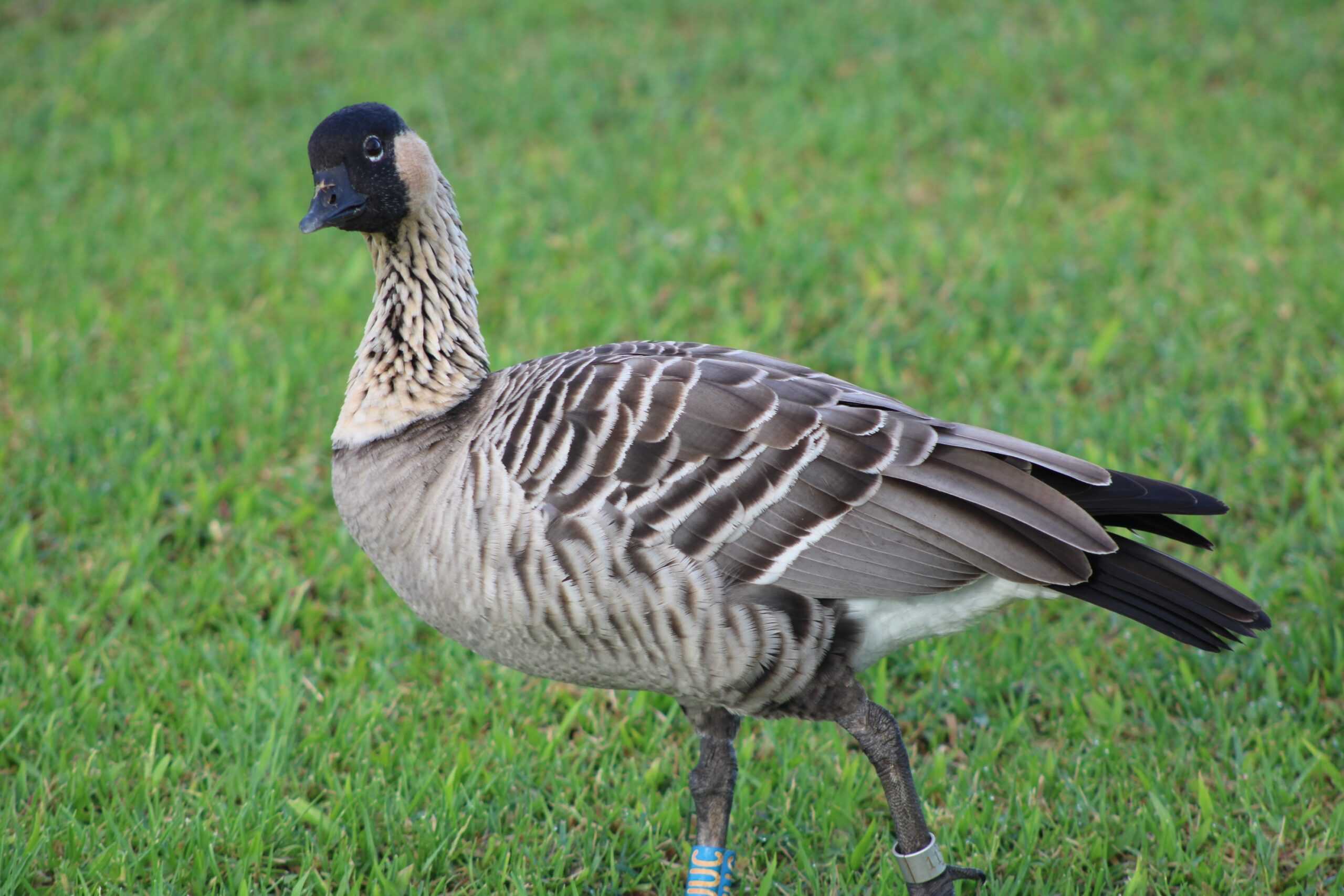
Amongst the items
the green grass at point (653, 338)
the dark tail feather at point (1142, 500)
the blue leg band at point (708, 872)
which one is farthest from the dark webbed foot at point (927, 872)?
the dark tail feather at point (1142, 500)

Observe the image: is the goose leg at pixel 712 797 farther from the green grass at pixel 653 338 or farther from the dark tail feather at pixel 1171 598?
the dark tail feather at pixel 1171 598

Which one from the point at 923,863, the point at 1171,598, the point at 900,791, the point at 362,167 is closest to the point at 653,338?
the point at 362,167

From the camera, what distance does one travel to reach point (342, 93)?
888 cm

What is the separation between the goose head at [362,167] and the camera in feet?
11.9

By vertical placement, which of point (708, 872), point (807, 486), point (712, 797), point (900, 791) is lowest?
Result: point (708, 872)

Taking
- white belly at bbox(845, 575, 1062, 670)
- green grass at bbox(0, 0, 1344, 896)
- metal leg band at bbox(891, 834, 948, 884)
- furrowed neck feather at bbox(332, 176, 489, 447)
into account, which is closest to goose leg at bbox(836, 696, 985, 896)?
metal leg band at bbox(891, 834, 948, 884)

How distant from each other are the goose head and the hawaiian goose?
5cm

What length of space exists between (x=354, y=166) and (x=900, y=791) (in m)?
2.34

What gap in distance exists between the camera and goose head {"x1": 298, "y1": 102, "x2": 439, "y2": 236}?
363 cm

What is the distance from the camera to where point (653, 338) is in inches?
253

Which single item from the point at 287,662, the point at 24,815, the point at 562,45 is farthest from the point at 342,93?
the point at 24,815

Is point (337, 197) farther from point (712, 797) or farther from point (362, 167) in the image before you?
point (712, 797)

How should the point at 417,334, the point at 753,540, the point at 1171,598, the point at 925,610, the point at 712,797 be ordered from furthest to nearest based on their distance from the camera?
1. the point at 417,334
2. the point at 712,797
3. the point at 925,610
4. the point at 753,540
5. the point at 1171,598

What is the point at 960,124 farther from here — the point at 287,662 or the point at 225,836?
the point at 225,836
